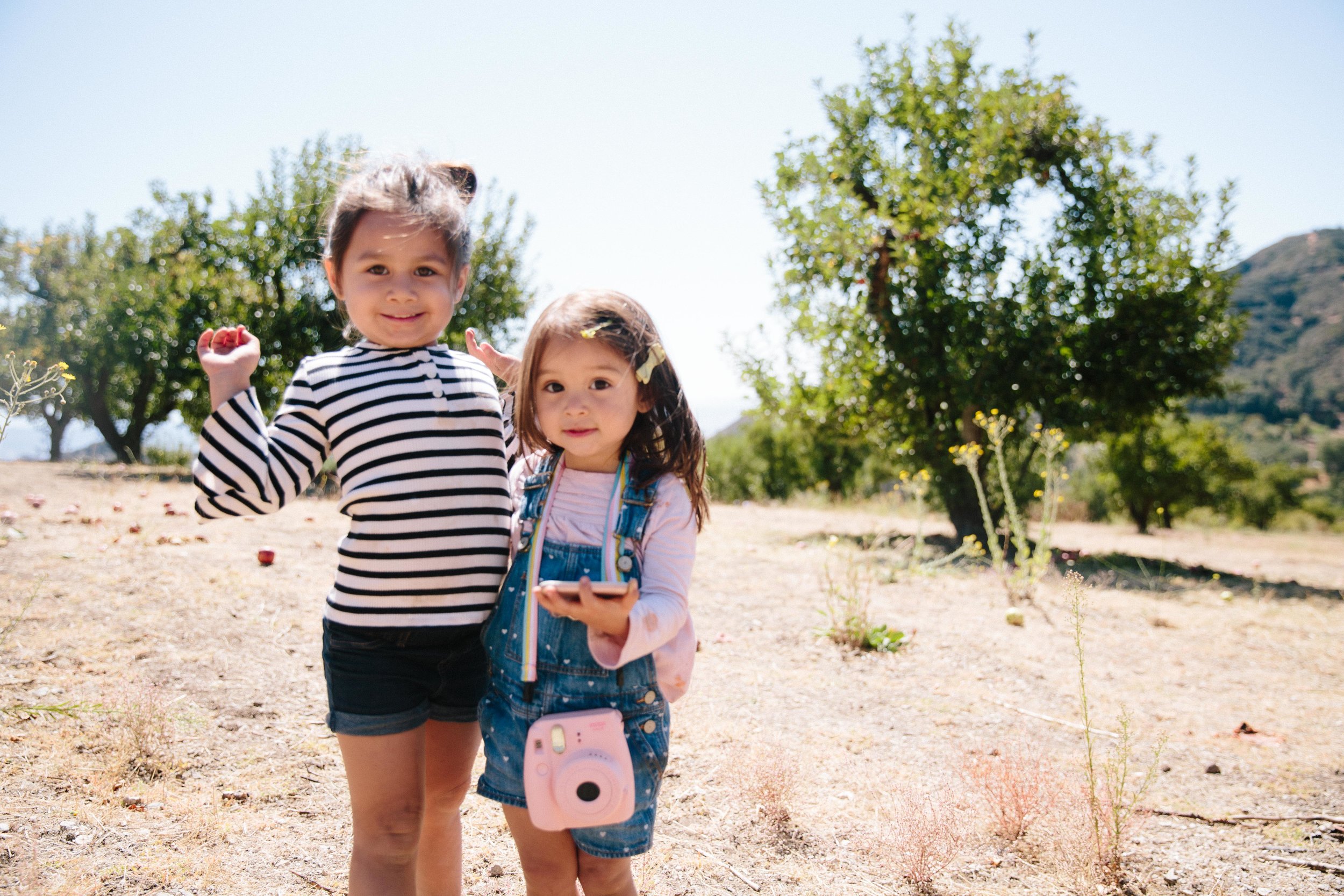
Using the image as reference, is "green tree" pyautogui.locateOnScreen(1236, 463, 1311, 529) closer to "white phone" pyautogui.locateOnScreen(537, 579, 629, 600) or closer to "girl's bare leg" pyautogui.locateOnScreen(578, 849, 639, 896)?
"girl's bare leg" pyautogui.locateOnScreen(578, 849, 639, 896)

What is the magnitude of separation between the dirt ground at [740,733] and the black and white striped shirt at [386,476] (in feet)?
3.28

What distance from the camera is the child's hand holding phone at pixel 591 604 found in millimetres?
1201

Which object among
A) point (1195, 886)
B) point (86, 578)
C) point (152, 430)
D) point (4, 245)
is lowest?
point (1195, 886)

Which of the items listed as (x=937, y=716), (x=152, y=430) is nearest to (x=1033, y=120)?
(x=937, y=716)

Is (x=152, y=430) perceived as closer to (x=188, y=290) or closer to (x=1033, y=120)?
(x=188, y=290)

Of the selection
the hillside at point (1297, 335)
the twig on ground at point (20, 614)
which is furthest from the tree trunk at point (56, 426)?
the hillside at point (1297, 335)

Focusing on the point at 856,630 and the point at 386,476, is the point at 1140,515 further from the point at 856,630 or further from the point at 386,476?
the point at 386,476

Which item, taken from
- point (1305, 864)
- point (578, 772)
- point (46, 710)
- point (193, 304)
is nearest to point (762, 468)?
point (193, 304)

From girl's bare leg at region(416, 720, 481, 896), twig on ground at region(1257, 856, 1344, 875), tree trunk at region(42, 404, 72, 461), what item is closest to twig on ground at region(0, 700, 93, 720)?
girl's bare leg at region(416, 720, 481, 896)

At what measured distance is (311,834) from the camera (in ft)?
7.15

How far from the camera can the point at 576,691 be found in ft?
4.50

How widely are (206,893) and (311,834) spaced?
351mm

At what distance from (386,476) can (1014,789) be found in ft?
6.80

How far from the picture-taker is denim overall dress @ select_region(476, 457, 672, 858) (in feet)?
4.51
